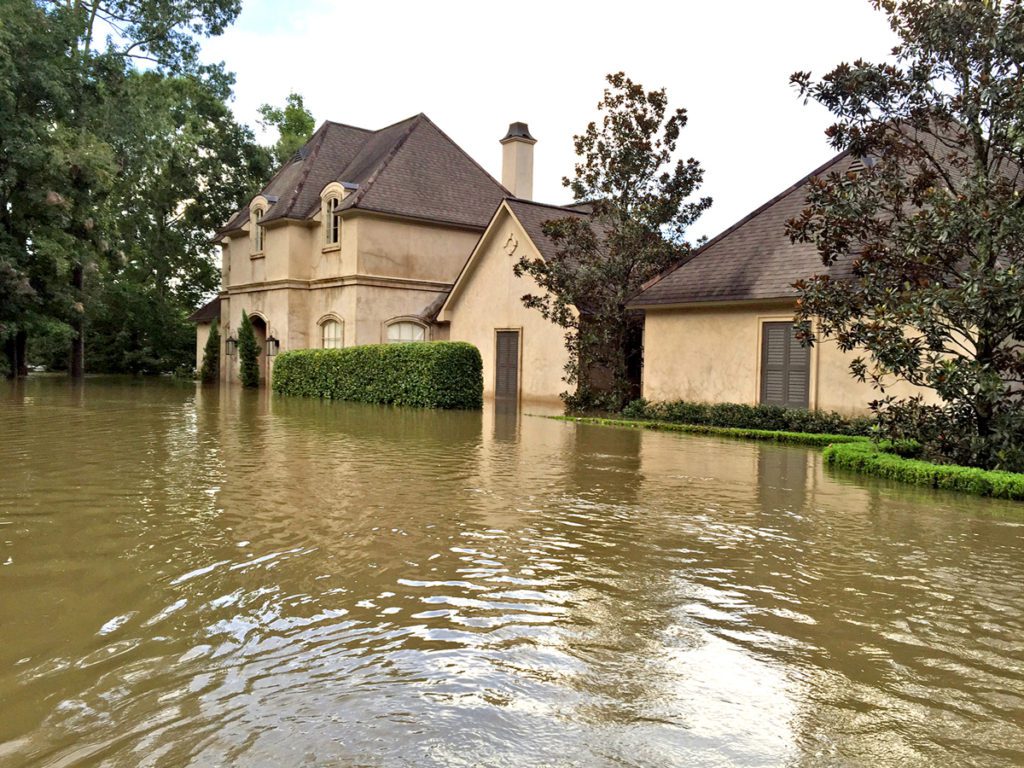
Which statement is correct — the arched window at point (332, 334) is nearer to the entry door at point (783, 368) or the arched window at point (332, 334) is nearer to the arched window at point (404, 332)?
the arched window at point (404, 332)

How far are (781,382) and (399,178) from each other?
61.2 ft

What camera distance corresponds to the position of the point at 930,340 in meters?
11.2

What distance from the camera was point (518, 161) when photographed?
117 feet

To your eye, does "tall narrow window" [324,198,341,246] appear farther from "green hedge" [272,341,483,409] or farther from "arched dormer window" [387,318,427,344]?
"green hedge" [272,341,483,409]

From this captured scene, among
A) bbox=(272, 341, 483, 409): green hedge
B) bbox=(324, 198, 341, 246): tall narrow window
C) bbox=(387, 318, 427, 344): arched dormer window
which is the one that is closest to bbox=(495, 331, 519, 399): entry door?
bbox=(272, 341, 483, 409): green hedge

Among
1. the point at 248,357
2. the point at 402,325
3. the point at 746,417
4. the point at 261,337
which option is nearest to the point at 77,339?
the point at 261,337

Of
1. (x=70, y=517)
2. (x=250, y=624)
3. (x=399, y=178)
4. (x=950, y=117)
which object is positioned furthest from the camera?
(x=399, y=178)

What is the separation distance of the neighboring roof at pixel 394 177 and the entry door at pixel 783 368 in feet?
54.3

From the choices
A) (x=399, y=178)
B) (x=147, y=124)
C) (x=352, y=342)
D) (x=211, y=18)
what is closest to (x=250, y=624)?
(x=352, y=342)

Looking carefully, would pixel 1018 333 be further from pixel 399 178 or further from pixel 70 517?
pixel 399 178

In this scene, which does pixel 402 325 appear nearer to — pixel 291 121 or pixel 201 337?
pixel 201 337

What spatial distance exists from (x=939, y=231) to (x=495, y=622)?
9056 millimetres

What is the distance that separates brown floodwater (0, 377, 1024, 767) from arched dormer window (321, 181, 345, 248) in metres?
23.0

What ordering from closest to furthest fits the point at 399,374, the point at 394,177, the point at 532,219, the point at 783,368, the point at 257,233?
1. the point at 783,368
2. the point at 399,374
3. the point at 532,219
4. the point at 394,177
5. the point at 257,233
